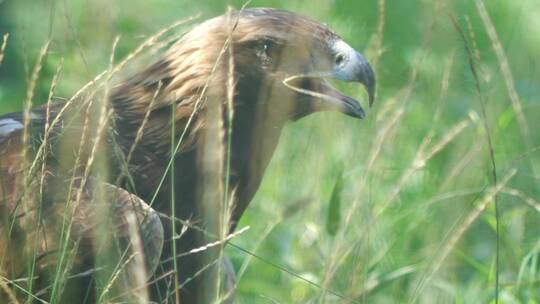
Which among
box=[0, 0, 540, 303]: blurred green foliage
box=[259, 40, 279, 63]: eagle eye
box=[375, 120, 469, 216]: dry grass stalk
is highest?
box=[375, 120, 469, 216]: dry grass stalk

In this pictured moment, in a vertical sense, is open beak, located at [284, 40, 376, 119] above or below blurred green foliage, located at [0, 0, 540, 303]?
above

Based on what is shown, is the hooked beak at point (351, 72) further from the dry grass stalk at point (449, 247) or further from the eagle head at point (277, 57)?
the dry grass stalk at point (449, 247)

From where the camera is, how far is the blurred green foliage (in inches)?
156

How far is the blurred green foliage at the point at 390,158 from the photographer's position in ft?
13.0

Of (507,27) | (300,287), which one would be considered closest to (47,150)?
(300,287)

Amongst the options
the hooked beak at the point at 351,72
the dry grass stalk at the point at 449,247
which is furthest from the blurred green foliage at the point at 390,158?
the hooked beak at the point at 351,72

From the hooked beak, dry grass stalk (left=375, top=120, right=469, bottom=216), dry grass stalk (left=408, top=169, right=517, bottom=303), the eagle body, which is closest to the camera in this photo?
dry grass stalk (left=408, top=169, right=517, bottom=303)

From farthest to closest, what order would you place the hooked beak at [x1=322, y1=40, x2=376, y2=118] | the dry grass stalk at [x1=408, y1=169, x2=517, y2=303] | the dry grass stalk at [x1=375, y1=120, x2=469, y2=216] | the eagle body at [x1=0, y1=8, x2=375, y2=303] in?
the hooked beak at [x1=322, y1=40, x2=376, y2=118]
the eagle body at [x1=0, y1=8, x2=375, y2=303]
the dry grass stalk at [x1=375, y1=120, x2=469, y2=216]
the dry grass stalk at [x1=408, y1=169, x2=517, y2=303]

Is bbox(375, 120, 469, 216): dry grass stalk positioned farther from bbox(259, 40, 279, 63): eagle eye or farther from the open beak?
bbox(259, 40, 279, 63): eagle eye

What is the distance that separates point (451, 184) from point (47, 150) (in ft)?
5.65

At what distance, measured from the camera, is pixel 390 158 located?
574cm

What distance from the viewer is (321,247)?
4.80m

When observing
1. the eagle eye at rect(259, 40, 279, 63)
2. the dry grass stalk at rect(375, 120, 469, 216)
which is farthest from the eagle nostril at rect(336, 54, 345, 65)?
the dry grass stalk at rect(375, 120, 469, 216)

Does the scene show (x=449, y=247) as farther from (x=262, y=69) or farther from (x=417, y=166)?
(x=262, y=69)
